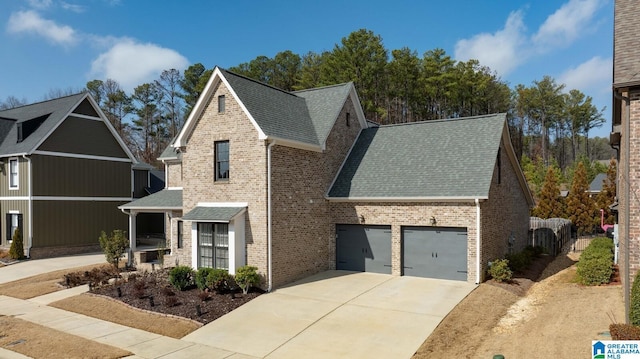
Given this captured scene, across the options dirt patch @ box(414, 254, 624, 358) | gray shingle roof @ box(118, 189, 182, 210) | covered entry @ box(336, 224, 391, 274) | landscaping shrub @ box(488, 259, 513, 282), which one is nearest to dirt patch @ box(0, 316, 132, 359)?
dirt patch @ box(414, 254, 624, 358)

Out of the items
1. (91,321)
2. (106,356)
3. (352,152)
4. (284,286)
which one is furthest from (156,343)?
(352,152)

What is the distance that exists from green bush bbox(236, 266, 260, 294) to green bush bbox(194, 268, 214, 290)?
3.96 ft

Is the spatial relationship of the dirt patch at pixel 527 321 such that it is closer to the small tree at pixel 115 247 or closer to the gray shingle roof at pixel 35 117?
the small tree at pixel 115 247

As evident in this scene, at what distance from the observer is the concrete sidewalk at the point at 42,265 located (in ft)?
68.1

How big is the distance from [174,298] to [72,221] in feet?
56.7

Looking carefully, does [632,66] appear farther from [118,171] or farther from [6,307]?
[118,171]

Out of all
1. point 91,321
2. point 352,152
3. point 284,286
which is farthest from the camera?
point 352,152

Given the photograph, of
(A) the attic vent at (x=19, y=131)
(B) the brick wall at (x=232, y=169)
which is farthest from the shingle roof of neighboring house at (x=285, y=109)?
(A) the attic vent at (x=19, y=131)

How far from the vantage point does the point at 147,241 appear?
3173 cm

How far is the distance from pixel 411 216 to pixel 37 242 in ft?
76.0

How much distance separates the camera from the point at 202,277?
50.7ft

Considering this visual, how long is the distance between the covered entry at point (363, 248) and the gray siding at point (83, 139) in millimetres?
19847

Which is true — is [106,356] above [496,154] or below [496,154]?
below

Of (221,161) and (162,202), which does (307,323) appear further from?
(162,202)
